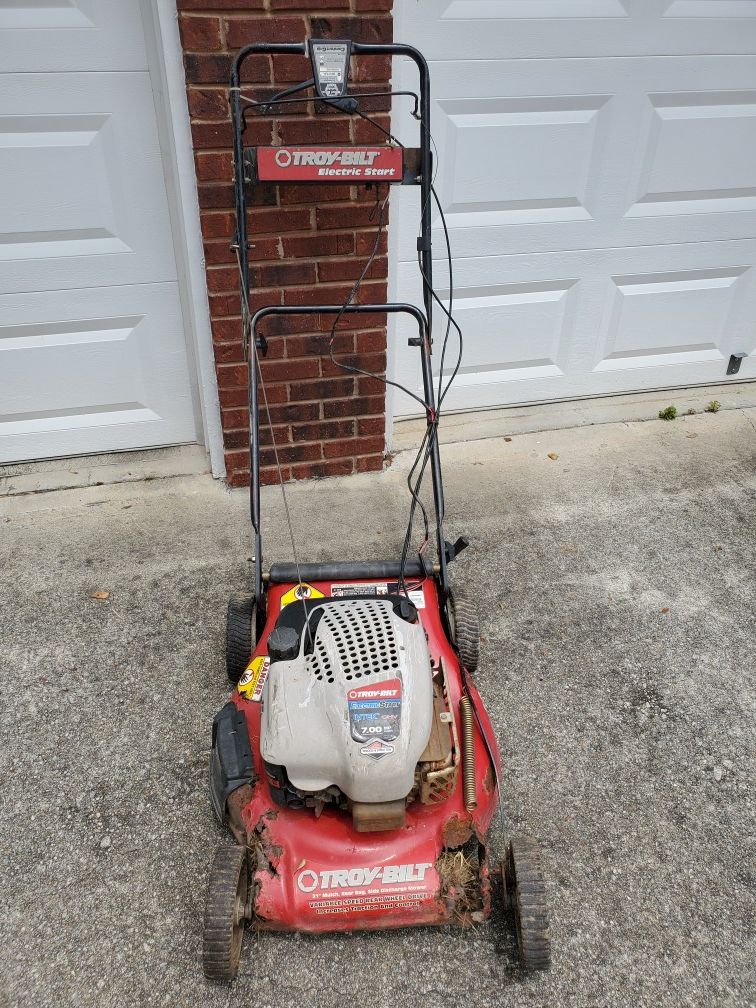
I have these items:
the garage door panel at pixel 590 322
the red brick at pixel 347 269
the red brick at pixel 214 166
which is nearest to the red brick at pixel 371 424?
the garage door panel at pixel 590 322

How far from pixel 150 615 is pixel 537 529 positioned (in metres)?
1.45

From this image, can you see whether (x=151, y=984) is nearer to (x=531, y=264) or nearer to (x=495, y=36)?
(x=531, y=264)

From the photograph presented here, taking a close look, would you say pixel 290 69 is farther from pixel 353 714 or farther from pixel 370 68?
pixel 353 714

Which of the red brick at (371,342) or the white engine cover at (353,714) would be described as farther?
the red brick at (371,342)

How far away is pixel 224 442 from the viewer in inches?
122

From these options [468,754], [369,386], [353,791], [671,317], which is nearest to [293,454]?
[369,386]

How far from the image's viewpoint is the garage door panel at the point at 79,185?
8.54 ft

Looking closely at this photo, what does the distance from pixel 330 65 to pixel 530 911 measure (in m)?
1.92

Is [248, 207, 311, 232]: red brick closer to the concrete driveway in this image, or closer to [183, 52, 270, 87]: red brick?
[183, 52, 270, 87]: red brick

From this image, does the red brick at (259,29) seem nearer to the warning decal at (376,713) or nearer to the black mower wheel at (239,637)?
the black mower wheel at (239,637)

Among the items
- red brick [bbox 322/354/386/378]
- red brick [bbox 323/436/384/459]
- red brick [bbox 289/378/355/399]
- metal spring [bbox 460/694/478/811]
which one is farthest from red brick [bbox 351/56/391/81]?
metal spring [bbox 460/694/478/811]

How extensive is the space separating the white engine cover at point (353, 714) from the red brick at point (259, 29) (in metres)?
1.84

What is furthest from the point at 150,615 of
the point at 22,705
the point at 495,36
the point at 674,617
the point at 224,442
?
the point at 495,36

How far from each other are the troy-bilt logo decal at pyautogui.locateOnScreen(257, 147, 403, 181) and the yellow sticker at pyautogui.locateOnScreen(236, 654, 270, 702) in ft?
4.10
